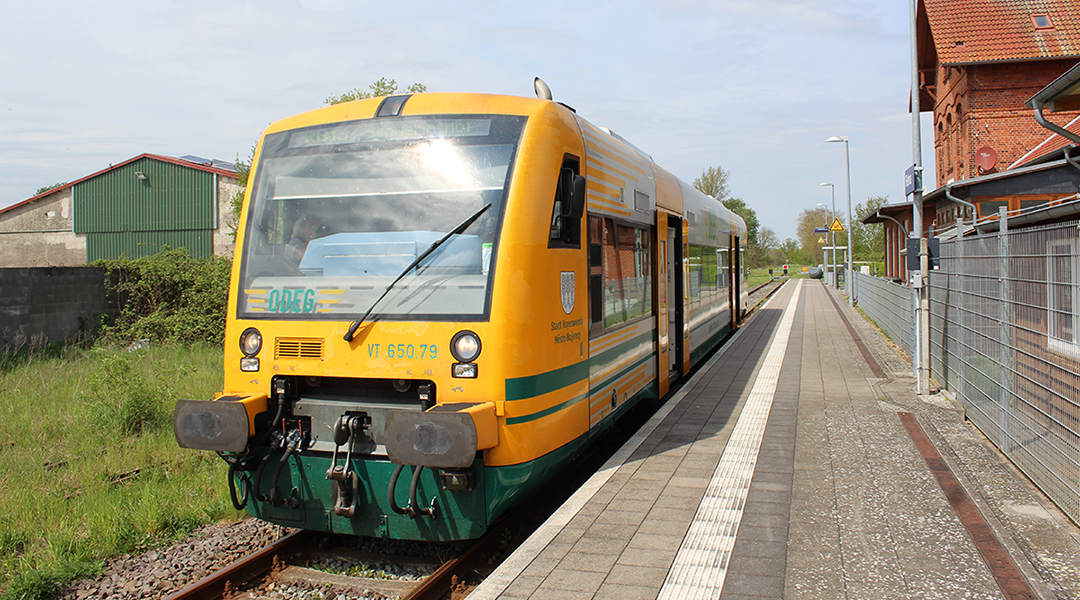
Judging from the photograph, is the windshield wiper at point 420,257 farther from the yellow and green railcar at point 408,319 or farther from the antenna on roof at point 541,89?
the antenna on roof at point 541,89

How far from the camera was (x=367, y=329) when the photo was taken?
475cm

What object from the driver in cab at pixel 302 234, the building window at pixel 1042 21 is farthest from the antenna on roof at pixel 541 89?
the building window at pixel 1042 21

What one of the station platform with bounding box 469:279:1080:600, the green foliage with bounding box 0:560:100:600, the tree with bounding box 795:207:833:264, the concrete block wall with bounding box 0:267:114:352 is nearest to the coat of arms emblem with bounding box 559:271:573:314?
the station platform with bounding box 469:279:1080:600

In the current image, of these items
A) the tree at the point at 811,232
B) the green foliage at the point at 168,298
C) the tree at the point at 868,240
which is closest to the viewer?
the green foliage at the point at 168,298

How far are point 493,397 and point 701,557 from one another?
1.49 meters

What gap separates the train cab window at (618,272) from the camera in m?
5.94

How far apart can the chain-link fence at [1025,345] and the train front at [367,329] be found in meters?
3.63

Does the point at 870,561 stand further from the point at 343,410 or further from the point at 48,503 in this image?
the point at 48,503

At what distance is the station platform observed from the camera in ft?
12.6

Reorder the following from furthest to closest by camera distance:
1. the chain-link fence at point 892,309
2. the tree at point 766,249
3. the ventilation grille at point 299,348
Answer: the tree at point 766,249 < the chain-link fence at point 892,309 < the ventilation grille at point 299,348

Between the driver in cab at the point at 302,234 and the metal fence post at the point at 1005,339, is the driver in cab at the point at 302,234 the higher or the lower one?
the higher one

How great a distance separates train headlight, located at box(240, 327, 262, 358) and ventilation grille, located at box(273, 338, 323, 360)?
0.48ft

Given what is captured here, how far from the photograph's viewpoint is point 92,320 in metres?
14.8

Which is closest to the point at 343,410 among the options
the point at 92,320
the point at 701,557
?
the point at 701,557
